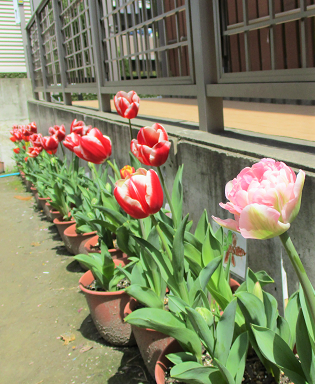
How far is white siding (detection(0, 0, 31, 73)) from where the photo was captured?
14.7 meters

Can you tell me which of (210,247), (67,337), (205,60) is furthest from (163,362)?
(205,60)

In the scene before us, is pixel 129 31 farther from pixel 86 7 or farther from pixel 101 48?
pixel 86 7

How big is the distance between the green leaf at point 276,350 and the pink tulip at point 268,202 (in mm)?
456

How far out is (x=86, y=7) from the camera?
169 inches

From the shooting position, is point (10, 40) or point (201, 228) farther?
point (10, 40)

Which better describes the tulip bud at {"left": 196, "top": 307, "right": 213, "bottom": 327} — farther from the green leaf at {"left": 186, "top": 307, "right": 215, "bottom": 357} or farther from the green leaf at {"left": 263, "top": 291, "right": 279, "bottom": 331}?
the green leaf at {"left": 263, "top": 291, "right": 279, "bottom": 331}

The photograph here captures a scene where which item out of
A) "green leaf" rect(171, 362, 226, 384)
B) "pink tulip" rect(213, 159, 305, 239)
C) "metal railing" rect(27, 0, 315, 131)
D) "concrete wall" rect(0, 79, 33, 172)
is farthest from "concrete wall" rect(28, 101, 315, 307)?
"concrete wall" rect(0, 79, 33, 172)

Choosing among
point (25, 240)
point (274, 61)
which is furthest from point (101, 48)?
point (274, 61)

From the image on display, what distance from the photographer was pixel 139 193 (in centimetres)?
107

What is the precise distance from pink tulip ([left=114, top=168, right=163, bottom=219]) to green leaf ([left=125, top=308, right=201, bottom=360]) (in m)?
0.35

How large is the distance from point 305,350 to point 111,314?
3.91 feet

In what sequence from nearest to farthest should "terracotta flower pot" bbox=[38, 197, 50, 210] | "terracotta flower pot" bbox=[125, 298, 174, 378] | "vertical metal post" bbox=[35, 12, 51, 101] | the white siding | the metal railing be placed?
"terracotta flower pot" bbox=[125, 298, 174, 378] < the metal railing < "terracotta flower pot" bbox=[38, 197, 50, 210] < "vertical metal post" bbox=[35, 12, 51, 101] < the white siding

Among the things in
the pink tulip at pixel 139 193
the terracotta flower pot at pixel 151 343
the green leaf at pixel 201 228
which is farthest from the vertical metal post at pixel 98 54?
the pink tulip at pixel 139 193

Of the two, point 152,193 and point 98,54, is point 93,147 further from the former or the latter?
point 98,54
